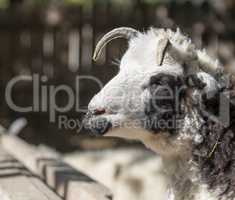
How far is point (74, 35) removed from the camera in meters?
8.59

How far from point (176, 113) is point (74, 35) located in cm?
638

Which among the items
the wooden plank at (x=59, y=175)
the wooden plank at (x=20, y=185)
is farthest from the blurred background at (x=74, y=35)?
the wooden plank at (x=20, y=185)

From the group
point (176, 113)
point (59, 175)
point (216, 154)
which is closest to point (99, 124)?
point (176, 113)

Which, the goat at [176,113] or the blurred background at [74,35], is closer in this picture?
the goat at [176,113]

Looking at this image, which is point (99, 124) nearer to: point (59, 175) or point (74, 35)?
point (59, 175)

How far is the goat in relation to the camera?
7.32 feet

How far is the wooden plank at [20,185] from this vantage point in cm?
270

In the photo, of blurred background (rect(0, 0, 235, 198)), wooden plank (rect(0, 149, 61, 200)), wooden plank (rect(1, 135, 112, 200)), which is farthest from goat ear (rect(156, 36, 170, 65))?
blurred background (rect(0, 0, 235, 198))

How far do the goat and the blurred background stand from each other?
19.1 ft

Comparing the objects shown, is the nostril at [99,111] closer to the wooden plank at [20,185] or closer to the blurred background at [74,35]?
the wooden plank at [20,185]

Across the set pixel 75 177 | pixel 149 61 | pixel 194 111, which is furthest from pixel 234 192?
pixel 75 177

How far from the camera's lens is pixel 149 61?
235 centimetres

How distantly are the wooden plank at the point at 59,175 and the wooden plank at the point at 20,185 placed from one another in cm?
9

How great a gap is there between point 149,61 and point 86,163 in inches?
124
